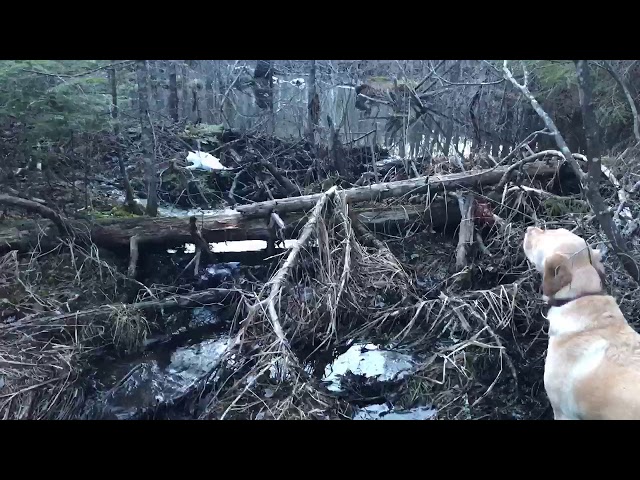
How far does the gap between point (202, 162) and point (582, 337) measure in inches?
294

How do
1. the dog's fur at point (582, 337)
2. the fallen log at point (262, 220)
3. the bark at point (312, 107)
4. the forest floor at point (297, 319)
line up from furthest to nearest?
the bark at point (312, 107) < the fallen log at point (262, 220) < the forest floor at point (297, 319) < the dog's fur at point (582, 337)

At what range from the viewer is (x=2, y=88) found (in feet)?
20.6

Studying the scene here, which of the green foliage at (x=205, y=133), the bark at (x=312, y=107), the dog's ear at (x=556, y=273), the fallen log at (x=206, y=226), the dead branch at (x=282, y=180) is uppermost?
the bark at (x=312, y=107)

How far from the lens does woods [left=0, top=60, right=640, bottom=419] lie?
4594mm

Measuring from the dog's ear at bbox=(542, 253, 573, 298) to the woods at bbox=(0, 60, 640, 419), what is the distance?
852 mm

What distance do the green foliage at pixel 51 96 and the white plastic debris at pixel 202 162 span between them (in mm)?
2236

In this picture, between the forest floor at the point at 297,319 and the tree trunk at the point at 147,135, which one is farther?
the tree trunk at the point at 147,135

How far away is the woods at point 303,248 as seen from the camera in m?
4.59

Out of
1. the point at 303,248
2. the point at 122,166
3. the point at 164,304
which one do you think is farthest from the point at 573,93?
the point at 122,166

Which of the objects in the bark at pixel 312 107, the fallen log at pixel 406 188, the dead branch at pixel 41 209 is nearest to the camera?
the dead branch at pixel 41 209

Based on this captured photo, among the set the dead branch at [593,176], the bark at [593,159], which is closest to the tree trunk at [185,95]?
the dead branch at [593,176]

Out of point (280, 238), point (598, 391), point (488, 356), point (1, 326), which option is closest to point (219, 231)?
point (280, 238)

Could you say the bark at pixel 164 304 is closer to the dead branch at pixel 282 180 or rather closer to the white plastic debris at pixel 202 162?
the dead branch at pixel 282 180

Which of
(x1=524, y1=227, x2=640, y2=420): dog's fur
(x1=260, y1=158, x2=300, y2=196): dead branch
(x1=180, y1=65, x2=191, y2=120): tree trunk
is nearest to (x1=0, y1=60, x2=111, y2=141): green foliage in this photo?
(x1=260, y1=158, x2=300, y2=196): dead branch
